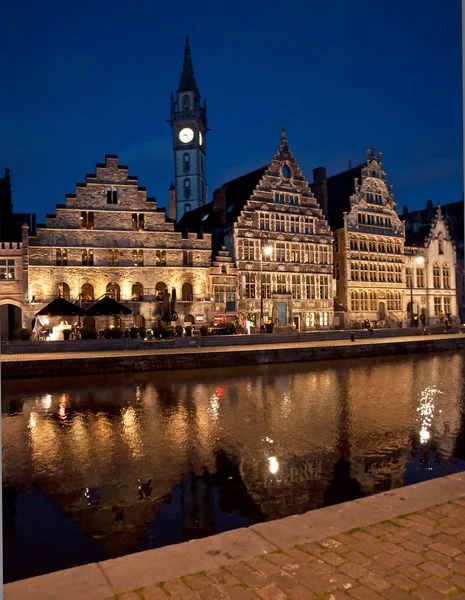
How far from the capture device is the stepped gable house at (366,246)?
5325cm

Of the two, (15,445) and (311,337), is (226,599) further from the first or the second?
(311,337)

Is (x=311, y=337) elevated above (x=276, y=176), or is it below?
below

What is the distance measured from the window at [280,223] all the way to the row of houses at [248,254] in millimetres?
114

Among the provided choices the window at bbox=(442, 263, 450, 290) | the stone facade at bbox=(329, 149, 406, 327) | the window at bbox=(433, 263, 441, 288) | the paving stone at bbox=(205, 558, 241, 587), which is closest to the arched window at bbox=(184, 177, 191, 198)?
the stone facade at bbox=(329, 149, 406, 327)

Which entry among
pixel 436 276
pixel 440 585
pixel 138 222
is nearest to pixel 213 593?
pixel 440 585

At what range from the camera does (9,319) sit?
43.6 metres

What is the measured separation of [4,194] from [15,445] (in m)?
44.6

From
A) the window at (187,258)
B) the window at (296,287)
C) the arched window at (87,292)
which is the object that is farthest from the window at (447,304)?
the arched window at (87,292)

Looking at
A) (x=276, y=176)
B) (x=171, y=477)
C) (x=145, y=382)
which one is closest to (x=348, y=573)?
(x=171, y=477)

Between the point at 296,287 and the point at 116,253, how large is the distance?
1799 cm

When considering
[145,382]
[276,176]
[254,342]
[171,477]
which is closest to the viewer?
[171,477]

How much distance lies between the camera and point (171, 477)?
902 centimetres

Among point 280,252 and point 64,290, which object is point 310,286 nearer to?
point 280,252

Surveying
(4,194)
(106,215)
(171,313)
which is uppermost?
(4,194)
